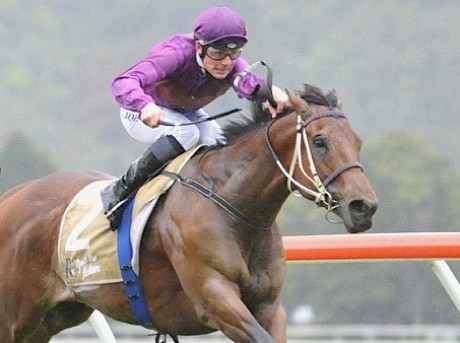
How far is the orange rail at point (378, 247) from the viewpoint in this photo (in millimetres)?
6340

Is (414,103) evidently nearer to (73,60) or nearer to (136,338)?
(73,60)

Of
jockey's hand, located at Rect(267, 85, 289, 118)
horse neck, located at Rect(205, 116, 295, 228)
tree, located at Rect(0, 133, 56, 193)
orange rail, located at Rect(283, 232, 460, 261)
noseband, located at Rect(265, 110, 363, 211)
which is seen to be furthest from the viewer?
tree, located at Rect(0, 133, 56, 193)

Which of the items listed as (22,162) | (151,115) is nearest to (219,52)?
(151,115)

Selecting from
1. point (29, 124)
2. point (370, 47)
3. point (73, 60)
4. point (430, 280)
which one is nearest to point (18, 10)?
point (73, 60)

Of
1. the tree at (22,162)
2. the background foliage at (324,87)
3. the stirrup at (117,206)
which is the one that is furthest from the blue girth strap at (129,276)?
the background foliage at (324,87)

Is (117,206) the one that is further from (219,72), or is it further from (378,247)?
(378,247)

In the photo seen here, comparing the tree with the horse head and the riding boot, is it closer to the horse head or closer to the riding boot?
the riding boot

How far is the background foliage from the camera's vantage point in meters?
38.1

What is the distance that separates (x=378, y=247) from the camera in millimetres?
6434

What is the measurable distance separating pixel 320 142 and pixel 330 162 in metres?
0.10

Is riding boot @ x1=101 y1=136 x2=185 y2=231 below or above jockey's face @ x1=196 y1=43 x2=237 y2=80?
below

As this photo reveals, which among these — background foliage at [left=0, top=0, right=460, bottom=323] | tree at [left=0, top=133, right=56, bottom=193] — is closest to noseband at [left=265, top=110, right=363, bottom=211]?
tree at [left=0, top=133, right=56, bottom=193]

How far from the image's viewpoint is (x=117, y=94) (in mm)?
5902

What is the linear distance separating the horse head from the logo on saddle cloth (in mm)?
677
